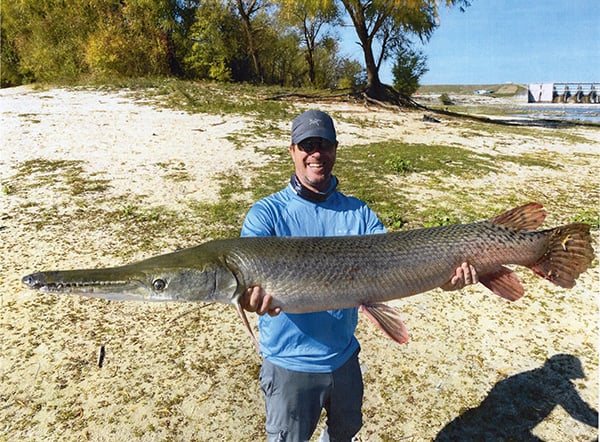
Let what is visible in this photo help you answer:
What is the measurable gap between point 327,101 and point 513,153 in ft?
35.9

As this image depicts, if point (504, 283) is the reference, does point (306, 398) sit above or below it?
below

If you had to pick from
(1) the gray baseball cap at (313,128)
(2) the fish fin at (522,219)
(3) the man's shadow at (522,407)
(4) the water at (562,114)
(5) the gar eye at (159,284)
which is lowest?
(3) the man's shadow at (522,407)

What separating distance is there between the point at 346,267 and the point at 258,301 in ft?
1.99

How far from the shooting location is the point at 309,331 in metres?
2.58

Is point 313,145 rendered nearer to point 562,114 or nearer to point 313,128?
point 313,128

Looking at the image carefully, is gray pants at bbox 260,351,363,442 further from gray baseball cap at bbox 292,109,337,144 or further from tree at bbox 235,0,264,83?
tree at bbox 235,0,264,83

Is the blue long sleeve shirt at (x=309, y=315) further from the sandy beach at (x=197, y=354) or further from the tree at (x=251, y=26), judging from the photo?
the tree at (x=251, y=26)

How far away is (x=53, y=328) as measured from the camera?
172 inches

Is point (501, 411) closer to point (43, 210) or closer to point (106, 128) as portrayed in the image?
point (43, 210)

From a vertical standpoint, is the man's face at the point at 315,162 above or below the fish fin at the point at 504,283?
above

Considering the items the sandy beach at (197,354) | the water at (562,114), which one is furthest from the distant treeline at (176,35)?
the sandy beach at (197,354)

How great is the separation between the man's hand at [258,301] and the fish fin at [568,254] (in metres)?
2.15

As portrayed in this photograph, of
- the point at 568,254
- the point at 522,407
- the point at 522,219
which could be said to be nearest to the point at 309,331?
the point at 522,219

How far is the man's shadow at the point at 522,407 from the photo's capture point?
3359 millimetres
